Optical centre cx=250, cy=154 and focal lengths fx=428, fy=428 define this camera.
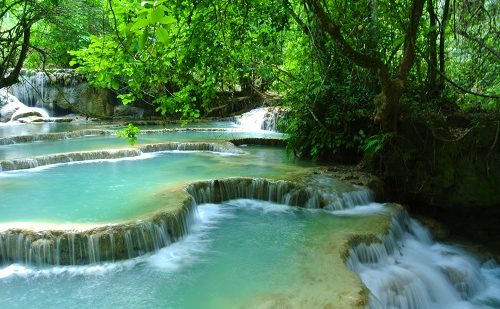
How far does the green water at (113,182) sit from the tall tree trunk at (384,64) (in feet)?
7.22

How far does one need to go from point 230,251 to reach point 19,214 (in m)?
2.98

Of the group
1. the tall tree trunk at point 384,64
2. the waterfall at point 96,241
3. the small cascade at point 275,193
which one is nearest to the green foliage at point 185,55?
the tall tree trunk at point 384,64

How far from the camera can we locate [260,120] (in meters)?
17.3

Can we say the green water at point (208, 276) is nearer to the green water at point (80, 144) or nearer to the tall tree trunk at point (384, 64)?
the tall tree trunk at point (384, 64)

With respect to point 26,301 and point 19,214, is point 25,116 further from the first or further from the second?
point 26,301

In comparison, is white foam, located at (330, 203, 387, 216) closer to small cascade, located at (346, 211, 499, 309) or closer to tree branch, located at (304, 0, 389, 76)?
small cascade, located at (346, 211, 499, 309)

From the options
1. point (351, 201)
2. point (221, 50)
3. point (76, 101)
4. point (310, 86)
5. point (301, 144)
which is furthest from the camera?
point (76, 101)

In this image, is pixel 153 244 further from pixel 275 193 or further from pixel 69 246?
pixel 275 193

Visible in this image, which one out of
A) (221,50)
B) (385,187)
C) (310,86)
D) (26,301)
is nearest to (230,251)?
(26,301)

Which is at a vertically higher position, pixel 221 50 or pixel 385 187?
pixel 221 50

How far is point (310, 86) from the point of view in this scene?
362 inches

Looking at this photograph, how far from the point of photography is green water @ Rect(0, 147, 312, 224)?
6.00 meters

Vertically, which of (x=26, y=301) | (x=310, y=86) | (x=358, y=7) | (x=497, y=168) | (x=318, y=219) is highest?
(x=358, y=7)

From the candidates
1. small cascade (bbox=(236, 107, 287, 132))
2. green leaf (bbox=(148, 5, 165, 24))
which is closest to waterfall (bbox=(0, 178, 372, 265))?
green leaf (bbox=(148, 5, 165, 24))
